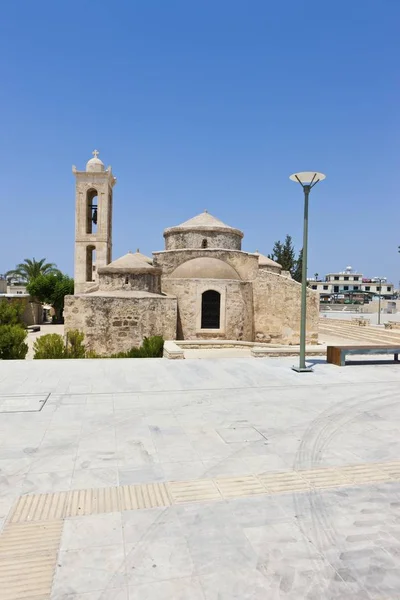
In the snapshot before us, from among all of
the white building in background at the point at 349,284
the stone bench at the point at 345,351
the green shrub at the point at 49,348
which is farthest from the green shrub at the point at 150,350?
the white building in background at the point at 349,284

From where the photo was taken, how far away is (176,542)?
2.64 metres

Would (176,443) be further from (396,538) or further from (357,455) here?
(396,538)

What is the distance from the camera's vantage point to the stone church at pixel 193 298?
14.8 m

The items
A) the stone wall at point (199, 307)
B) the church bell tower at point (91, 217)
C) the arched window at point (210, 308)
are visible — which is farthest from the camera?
the church bell tower at point (91, 217)

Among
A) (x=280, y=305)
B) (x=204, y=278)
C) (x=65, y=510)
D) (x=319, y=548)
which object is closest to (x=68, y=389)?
(x=65, y=510)

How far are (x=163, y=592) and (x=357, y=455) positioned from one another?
2624 mm

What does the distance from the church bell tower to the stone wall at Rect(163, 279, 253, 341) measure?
10.4 metres

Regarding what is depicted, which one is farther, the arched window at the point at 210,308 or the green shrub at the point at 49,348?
the arched window at the point at 210,308

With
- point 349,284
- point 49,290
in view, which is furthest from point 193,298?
point 349,284

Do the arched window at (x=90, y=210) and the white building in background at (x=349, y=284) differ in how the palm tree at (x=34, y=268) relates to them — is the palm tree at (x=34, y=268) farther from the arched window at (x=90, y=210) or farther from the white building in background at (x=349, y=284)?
the white building in background at (x=349, y=284)

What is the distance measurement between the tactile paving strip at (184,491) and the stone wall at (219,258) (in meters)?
14.0

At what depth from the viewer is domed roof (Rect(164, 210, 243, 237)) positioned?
18.3m

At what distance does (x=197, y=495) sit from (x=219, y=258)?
14576 millimetres

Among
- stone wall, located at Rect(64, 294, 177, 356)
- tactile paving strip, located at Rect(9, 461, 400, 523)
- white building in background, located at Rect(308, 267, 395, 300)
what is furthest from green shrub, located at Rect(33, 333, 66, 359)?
white building in background, located at Rect(308, 267, 395, 300)
